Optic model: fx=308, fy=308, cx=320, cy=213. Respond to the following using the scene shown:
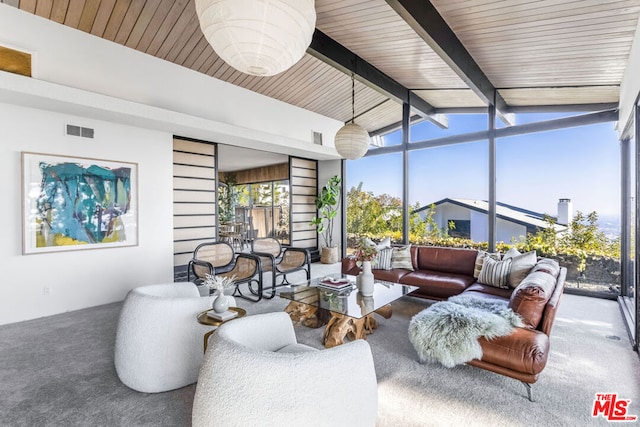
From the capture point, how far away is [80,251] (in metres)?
4.09

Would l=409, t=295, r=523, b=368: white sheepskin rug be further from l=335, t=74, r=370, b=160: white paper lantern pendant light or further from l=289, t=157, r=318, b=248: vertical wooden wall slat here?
l=289, t=157, r=318, b=248: vertical wooden wall slat

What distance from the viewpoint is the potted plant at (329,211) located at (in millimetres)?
7301

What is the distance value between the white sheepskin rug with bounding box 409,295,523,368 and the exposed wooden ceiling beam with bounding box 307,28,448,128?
348 centimetres

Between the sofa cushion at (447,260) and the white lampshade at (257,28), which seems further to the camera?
the sofa cushion at (447,260)

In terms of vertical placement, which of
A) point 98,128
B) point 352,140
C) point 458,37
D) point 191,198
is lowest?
point 191,198

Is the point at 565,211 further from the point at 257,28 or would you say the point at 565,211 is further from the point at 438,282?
the point at 257,28

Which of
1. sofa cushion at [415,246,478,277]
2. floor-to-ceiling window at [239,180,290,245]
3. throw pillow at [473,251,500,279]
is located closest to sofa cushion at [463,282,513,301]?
throw pillow at [473,251,500,279]

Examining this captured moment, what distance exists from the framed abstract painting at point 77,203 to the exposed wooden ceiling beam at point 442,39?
4.11 m

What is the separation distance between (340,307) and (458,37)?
3.40 meters

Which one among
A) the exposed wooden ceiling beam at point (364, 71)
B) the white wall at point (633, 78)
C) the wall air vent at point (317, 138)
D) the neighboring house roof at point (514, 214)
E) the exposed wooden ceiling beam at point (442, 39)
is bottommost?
the neighboring house roof at point (514, 214)

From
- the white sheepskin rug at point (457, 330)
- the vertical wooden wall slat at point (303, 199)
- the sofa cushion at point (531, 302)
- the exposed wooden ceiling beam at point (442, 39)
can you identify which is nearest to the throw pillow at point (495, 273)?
the white sheepskin rug at point (457, 330)

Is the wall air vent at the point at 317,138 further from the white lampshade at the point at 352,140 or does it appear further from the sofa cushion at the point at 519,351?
the sofa cushion at the point at 519,351

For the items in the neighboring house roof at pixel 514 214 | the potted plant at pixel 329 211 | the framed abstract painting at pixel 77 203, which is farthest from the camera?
the potted plant at pixel 329 211

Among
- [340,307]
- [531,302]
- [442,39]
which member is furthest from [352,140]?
[531,302]
